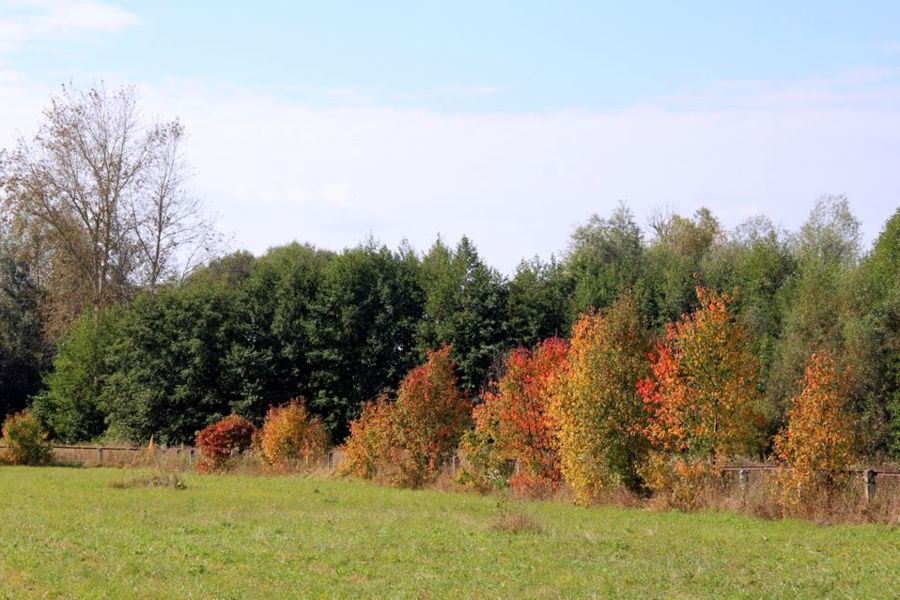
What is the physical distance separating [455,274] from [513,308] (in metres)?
3.98

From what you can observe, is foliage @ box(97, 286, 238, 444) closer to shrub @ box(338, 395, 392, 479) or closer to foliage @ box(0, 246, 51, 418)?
foliage @ box(0, 246, 51, 418)

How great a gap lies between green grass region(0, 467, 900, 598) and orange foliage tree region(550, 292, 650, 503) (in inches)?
88.5

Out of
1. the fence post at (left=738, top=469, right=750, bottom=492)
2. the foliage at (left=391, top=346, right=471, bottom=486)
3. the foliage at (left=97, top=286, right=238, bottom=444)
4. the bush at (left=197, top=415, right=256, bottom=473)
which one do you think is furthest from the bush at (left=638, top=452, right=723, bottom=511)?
the foliage at (left=97, top=286, right=238, bottom=444)

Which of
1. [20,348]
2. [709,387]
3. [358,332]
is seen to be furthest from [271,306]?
[709,387]

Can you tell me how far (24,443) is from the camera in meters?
50.3

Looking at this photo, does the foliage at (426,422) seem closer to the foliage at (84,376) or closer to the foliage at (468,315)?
the foliage at (468,315)

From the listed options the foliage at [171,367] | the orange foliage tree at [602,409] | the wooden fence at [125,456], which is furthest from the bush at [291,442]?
the orange foliage tree at [602,409]

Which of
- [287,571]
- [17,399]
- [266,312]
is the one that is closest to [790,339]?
[266,312]

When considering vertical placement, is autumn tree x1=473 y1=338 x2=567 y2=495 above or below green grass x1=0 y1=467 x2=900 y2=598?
above

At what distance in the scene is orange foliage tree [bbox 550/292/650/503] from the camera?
3147cm

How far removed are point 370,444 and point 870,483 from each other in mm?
21034

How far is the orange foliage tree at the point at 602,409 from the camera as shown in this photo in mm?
31469

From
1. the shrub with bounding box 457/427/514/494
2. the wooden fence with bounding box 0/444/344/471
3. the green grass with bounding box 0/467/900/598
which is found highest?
the shrub with bounding box 457/427/514/494

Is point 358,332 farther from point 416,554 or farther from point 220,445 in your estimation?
point 416,554
